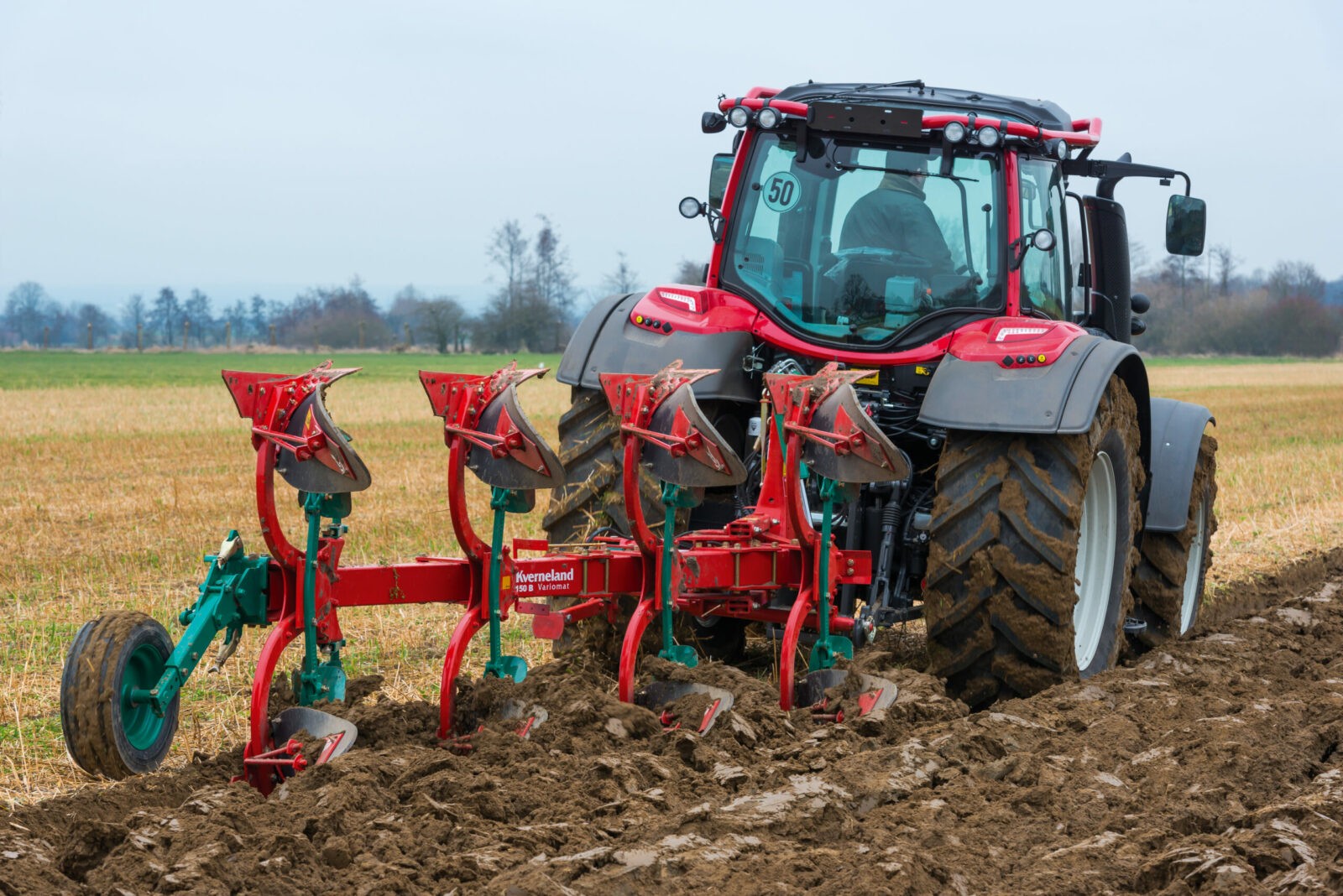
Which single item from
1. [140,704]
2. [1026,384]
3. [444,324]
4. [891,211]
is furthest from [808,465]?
[444,324]

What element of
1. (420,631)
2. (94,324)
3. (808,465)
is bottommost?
(420,631)

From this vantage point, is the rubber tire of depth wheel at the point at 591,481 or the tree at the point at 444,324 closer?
the rubber tire of depth wheel at the point at 591,481

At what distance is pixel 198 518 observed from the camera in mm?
10867

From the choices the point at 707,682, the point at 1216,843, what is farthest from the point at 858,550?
the point at 1216,843

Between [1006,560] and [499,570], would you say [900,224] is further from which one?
[499,570]

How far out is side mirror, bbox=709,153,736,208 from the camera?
6.23m

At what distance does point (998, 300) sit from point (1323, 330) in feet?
215

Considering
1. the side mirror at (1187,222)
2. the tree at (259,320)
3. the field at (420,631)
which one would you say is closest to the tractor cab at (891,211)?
the side mirror at (1187,222)

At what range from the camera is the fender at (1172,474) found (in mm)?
6545

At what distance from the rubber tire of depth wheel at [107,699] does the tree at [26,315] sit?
92334 millimetres

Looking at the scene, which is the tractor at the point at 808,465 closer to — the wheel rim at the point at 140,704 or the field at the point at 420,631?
the wheel rim at the point at 140,704

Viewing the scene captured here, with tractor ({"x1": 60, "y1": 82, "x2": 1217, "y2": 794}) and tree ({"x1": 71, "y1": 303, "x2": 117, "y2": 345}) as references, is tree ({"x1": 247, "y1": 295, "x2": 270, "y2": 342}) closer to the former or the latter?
tree ({"x1": 71, "y1": 303, "x2": 117, "y2": 345})

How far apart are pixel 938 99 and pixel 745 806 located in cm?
325

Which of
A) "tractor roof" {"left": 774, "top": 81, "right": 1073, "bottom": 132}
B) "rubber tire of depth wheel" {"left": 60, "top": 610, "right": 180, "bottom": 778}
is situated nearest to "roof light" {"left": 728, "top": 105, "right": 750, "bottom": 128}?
"tractor roof" {"left": 774, "top": 81, "right": 1073, "bottom": 132}
